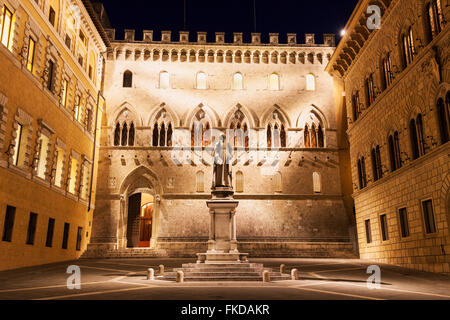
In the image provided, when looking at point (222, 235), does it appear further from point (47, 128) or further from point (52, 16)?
point (52, 16)

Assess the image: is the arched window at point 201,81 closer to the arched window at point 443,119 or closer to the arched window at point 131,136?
the arched window at point 131,136

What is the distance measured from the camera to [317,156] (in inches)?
1267

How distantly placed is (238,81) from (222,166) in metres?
18.9

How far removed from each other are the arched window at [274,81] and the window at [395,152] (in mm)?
14433

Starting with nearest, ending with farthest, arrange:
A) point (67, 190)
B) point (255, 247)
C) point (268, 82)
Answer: point (67, 190) < point (255, 247) < point (268, 82)

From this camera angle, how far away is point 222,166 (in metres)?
16.4

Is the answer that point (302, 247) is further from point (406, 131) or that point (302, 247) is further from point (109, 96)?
point (109, 96)

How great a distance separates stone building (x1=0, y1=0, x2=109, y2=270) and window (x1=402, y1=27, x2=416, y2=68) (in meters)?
17.9

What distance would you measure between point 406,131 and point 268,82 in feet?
54.0

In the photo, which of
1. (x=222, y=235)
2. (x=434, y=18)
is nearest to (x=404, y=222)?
(x=434, y=18)

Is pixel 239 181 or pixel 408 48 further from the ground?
pixel 408 48
